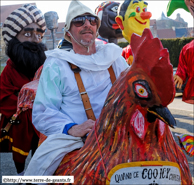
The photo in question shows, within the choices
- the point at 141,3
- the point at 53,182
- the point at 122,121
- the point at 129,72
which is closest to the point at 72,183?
the point at 53,182

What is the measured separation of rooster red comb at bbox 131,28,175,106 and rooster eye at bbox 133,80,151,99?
0.05 meters

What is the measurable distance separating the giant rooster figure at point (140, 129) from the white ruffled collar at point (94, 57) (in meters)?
0.65

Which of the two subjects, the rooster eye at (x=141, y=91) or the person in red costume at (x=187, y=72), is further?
the person in red costume at (x=187, y=72)

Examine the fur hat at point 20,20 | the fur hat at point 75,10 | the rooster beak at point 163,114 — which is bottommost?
the fur hat at point 20,20

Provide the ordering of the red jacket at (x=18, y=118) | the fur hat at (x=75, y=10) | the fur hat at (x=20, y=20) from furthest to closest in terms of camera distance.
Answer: the fur hat at (x=20, y=20) → the red jacket at (x=18, y=118) → the fur hat at (x=75, y=10)

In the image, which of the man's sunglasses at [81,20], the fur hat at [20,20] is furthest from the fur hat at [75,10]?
the fur hat at [20,20]

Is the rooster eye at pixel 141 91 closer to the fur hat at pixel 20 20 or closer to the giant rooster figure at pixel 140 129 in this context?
the giant rooster figure at pixel 140 129

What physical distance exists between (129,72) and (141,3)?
4.26 m

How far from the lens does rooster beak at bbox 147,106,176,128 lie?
1.53 m

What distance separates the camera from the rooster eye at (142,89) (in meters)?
1.58

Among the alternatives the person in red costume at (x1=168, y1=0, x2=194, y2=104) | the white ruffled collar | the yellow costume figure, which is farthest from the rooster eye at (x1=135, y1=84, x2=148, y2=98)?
the yellow costume figure

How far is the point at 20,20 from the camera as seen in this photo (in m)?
4.39

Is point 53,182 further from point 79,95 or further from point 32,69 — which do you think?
point 32,69

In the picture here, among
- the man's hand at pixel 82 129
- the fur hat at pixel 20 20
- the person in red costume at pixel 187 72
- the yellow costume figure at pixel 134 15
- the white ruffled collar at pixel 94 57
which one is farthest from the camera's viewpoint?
the yellow costume figure at pixel 134 15
